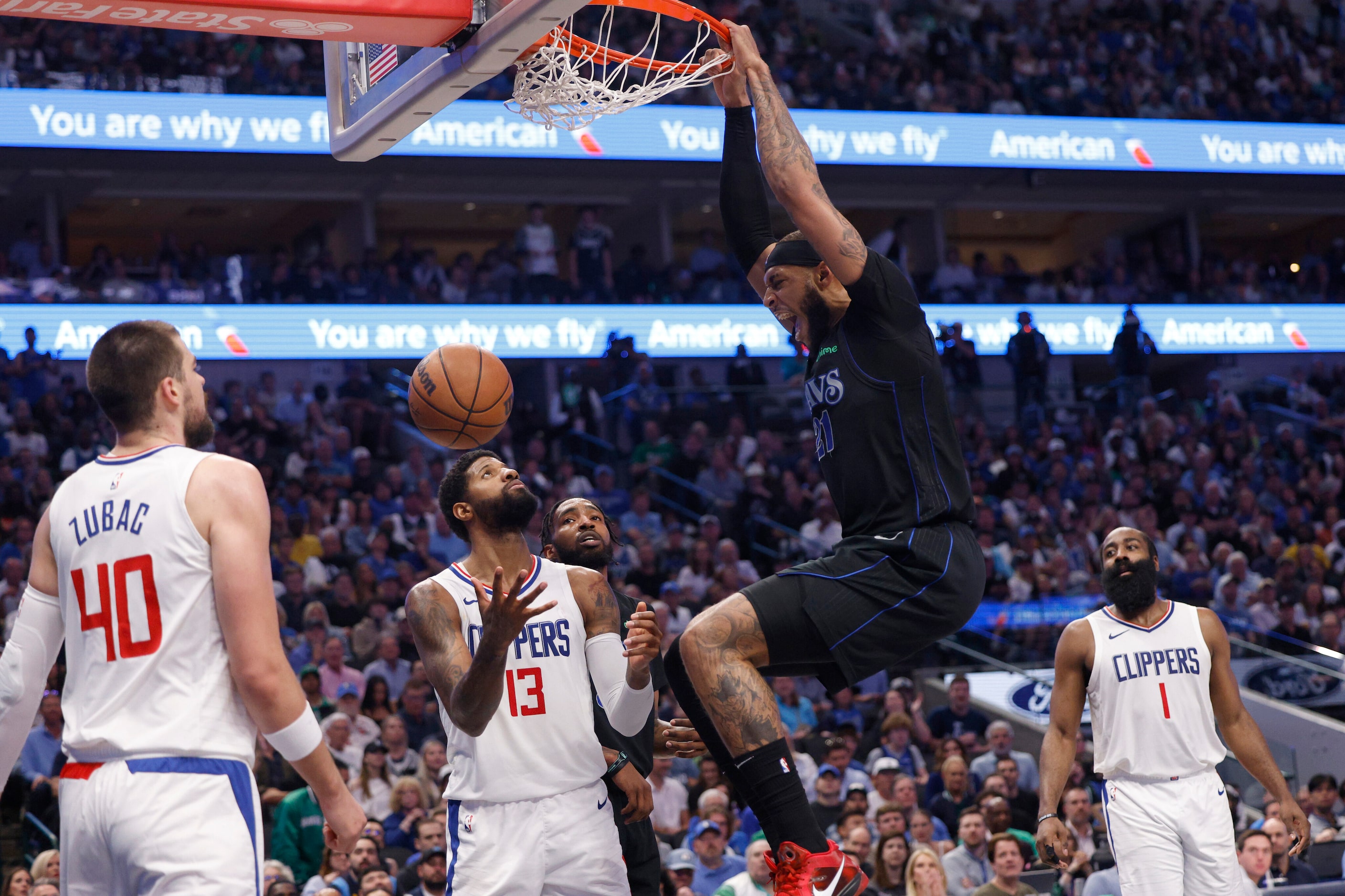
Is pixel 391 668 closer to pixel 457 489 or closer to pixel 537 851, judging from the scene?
pixel 457 489

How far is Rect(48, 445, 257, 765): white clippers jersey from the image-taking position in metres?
3.54

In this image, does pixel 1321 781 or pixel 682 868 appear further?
pixel 1321 781

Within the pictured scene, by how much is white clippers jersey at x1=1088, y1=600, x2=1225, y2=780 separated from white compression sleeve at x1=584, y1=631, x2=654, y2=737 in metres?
2.77

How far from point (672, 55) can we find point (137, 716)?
19522 millimetres

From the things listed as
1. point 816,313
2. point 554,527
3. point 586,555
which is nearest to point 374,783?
point 554,527

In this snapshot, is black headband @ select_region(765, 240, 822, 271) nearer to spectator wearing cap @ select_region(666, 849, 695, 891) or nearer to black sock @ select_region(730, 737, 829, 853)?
black sock @ select_region(730, 737, 829, 853)

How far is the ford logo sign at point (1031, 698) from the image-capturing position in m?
14.2

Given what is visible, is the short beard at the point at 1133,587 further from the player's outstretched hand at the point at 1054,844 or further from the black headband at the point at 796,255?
the black headband at the point at 796,255

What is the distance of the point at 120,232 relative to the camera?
91.9ft

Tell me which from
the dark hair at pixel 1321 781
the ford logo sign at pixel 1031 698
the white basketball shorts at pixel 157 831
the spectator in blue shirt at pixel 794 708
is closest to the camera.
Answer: the white basketball shorts at pixel 157 831

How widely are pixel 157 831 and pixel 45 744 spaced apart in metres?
8.52

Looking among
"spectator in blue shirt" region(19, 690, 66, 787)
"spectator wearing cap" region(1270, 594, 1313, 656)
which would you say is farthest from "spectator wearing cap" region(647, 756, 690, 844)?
"spectator wearing cap" region(1270, 594, 1313, 656)

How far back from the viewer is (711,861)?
32.9 ft

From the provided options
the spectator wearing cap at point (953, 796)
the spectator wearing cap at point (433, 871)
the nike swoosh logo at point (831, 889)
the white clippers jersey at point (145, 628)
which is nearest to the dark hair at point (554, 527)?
the nike swoosh logo at point (831, 889)
